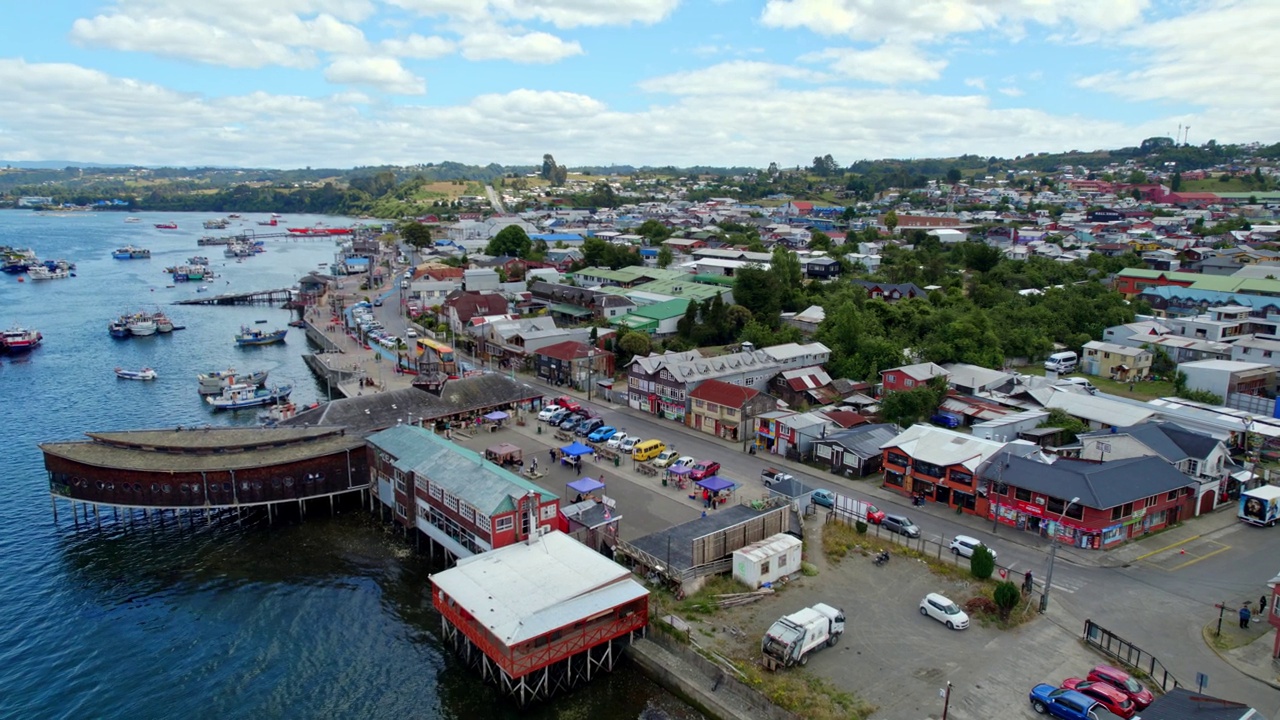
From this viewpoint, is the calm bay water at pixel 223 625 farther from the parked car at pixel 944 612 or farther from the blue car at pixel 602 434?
the blue car at pixel 602 434

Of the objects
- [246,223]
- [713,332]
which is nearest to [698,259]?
[713,332]

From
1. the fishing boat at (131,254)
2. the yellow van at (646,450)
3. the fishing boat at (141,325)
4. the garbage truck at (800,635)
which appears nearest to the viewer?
the garbage truck at (800,635)

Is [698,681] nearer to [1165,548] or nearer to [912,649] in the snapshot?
[912,649]

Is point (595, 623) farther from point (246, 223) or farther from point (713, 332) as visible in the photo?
point (246, 223)

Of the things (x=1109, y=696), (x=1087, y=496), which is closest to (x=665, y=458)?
(x=1087, y=496)

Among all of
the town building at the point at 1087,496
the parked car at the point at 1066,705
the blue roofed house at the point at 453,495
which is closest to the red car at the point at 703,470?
the blue roofed house at the point at 453,495
